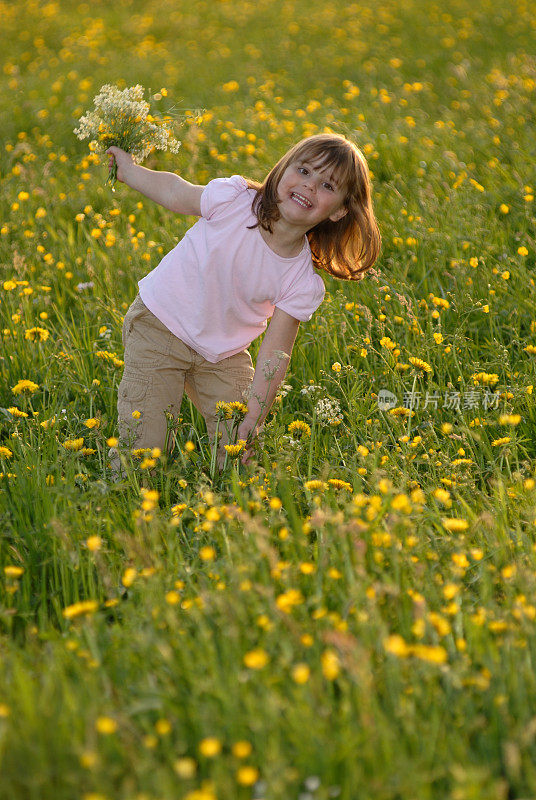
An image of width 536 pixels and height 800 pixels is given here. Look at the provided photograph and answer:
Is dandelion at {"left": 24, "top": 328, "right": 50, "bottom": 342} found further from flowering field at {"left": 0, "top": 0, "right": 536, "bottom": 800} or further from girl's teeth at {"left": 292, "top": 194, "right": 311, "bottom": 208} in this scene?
girl's teeth at {"left": 292, "top": 194, "right": 311, "bottom": 208}

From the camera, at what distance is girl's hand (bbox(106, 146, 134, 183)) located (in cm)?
300

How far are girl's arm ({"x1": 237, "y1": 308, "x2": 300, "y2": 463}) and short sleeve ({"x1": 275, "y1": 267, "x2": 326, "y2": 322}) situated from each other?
0.08ft

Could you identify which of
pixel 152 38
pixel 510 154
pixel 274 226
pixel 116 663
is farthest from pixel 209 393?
pixel 152 38

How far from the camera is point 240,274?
2.92 metres

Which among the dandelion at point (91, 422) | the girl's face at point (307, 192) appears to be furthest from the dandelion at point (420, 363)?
the dandelion at point (91, 422)

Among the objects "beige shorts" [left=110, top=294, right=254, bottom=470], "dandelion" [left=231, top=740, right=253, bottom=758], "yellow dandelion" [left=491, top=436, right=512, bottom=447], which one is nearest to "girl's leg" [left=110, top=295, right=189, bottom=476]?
"beige shorts" [left=110, top=294, right=254, bottom=470]

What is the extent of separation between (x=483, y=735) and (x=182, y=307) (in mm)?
1904

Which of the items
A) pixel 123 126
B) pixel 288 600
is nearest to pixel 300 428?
pixel 288 600

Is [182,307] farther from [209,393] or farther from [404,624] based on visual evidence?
[404,624]

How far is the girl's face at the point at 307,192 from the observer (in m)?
2.78

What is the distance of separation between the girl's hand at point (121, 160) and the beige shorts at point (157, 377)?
467 millimetres

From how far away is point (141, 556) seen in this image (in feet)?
6.70

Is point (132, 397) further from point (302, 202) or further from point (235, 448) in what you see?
point (302, 202)

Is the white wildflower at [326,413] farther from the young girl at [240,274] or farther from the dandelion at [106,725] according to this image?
the dandelion at [106,725]
